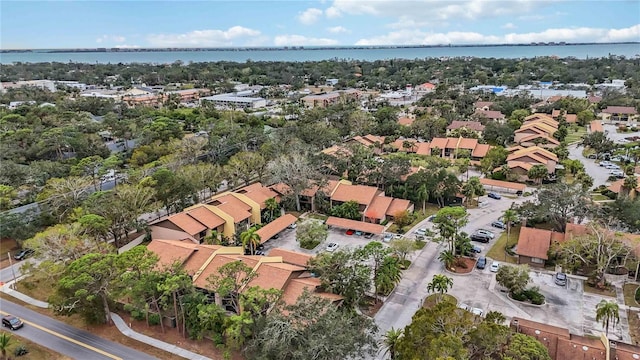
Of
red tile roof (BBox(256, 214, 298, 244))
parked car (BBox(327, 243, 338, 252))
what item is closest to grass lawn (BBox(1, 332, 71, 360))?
red tile roof (BBox(256, 214, 298, 244))

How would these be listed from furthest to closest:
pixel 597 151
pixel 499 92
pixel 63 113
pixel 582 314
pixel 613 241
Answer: pixel 499 92 → pixel 63 113 → pixel 597 151 → pixel 613 241 → pixel 582 314

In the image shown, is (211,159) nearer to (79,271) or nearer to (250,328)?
(79,271)

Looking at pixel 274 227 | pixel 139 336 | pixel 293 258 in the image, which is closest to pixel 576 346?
pixel 293 258

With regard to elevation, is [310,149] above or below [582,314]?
above

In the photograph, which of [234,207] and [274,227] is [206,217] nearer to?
[234,207]

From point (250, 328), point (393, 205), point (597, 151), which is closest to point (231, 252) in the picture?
point (250, 328)

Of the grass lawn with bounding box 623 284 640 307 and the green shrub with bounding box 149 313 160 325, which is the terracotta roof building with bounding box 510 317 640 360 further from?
the green shrub with bounding box 149 313 160 325
